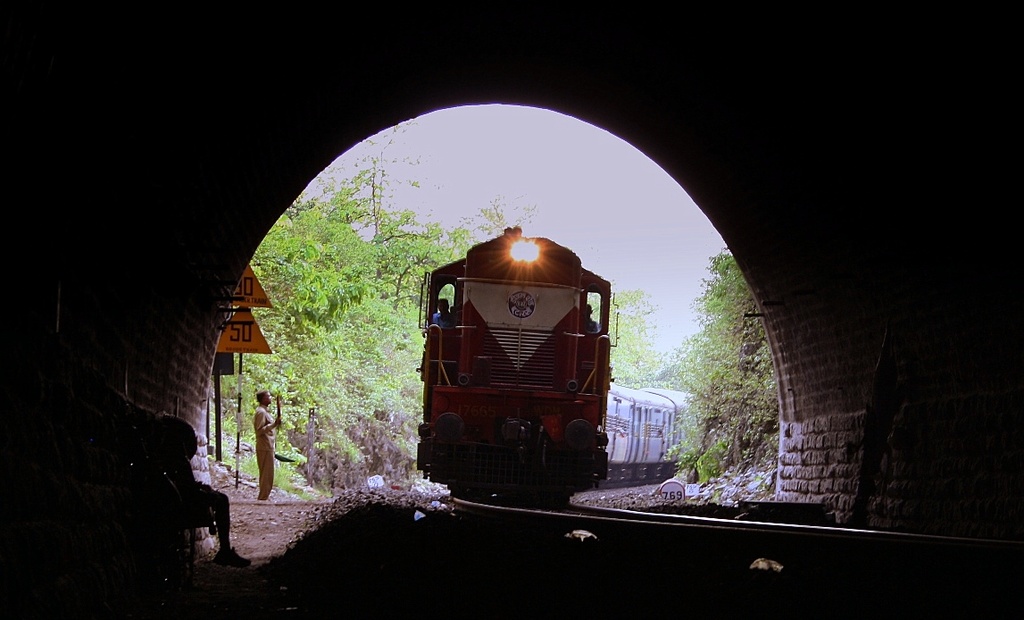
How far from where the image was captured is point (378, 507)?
10172 millimetres

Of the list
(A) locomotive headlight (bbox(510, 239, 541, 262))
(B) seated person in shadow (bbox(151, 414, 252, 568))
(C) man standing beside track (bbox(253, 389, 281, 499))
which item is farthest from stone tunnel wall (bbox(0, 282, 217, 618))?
(C) man standing beside track (bbox(253, 389, 281, 499))

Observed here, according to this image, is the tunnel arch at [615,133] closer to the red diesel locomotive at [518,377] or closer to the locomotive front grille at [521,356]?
the red diesel locomotive at [518,377]

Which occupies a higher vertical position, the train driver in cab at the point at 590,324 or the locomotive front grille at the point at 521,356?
the train driver in cab at the point at 590,324

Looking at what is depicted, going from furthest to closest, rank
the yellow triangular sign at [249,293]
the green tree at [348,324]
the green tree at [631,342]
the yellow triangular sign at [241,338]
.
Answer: the green tree at [631,342], the green tree at [348,324], the yellow triangular sign at [241,338], the yellow triangular sign at [249,293]

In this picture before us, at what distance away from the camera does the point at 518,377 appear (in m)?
13.9

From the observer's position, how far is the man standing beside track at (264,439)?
1482cm

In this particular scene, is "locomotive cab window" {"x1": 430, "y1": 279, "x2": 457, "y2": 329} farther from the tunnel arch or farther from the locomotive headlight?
the tunnel arch

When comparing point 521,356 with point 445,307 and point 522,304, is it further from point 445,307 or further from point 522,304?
point 445,307

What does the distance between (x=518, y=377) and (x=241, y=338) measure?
3473 millimetres

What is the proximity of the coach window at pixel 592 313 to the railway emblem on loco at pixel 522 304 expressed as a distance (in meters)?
0.72

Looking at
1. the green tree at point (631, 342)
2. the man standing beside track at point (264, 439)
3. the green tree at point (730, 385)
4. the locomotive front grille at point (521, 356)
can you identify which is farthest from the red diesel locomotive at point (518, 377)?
the green tree at point (631, 342)

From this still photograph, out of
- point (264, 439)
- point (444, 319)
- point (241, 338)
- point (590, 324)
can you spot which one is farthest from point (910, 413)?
point (264, 439)

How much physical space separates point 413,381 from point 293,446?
24.7ft

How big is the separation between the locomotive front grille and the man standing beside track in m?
2.95
